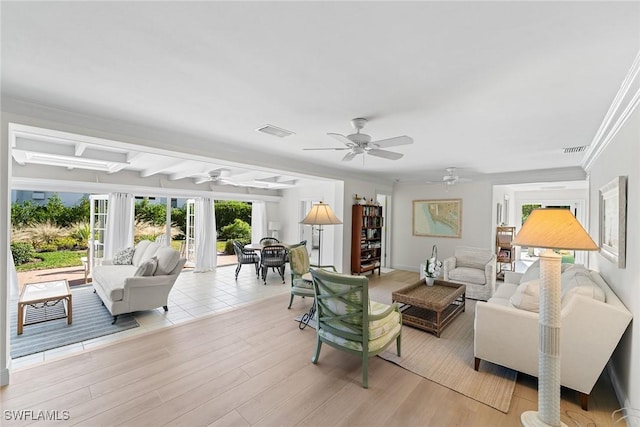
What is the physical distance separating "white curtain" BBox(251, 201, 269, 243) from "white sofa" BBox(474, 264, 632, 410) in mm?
6790

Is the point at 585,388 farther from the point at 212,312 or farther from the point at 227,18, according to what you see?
the point at 212,312

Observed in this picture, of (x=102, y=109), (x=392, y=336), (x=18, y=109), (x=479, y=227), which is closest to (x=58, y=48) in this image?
(x=102, y=109)

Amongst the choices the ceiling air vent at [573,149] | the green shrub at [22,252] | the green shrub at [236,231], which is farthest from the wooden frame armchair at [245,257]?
the ceiling air vent at [573,149]

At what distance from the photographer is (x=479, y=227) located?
20.1ft

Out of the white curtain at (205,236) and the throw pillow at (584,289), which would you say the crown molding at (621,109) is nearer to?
the throw pillow at (584,289)

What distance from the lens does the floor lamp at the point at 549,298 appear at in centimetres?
184

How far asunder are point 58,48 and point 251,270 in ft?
19.6

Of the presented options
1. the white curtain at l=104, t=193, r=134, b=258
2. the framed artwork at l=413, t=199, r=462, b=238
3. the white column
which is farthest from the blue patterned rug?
the framed artwork at l=413, t=199, r=462, b=238

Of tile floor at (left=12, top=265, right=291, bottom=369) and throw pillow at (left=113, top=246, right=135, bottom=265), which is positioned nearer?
tile floor at (left=12, top=265, right=291, bottom=369)

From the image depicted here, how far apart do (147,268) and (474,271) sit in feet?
17.7

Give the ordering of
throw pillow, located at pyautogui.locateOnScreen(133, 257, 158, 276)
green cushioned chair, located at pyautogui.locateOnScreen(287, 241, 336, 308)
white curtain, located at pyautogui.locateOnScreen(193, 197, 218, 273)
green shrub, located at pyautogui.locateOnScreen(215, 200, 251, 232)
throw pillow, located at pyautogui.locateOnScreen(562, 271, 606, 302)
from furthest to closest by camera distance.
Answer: green shrub, located at pyautogui.locateOnScreen(215, 200, 251, 232)
white curtain, located at pyautogui.locateOnScreen(193, 197, 218, 273)
green cushioned chair, located at pyautogui.locateOnScreen(287, 241, 336, 308)
throw pillow, located at pyautogui.locateOnScreen(133, 257, 158, 276)
throw pillow, located at pyautogui.locateOnScreen(562, 271, 606, 302)

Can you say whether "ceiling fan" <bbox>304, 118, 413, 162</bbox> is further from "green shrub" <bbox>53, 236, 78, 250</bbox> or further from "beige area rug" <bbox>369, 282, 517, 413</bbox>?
"green shrub" <bbox>53, 236, 78, 250</bbox>

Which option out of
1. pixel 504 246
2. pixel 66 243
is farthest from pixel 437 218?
pixel 66 243

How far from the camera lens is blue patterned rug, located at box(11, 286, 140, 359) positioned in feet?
9.71
